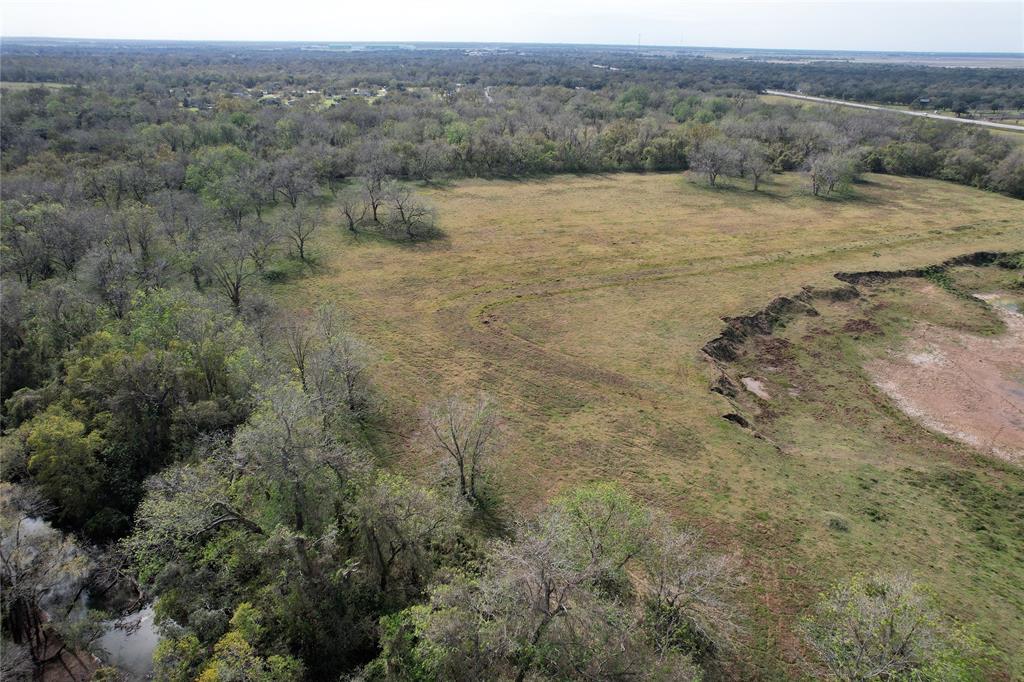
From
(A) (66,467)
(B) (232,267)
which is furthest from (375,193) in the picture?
(A) (66,467)

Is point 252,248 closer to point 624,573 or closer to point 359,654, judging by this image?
point 359,654

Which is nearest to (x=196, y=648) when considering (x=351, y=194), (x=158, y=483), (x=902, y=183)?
(x=158, y=483)

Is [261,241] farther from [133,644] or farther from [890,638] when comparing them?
[890,638]

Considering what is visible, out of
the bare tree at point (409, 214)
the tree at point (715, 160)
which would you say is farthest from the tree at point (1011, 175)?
the bare tree at point (409, 214)

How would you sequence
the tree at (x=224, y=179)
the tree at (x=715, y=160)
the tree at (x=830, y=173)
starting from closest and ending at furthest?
1. the tree at (x=224, y=179)
2. the tree at (x=830, y=173)
3. the tree at (x=715, y=160)

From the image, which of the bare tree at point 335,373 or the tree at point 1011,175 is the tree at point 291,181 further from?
the tree at point 1011,175

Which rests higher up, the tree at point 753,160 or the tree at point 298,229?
the tree at point 753,160
